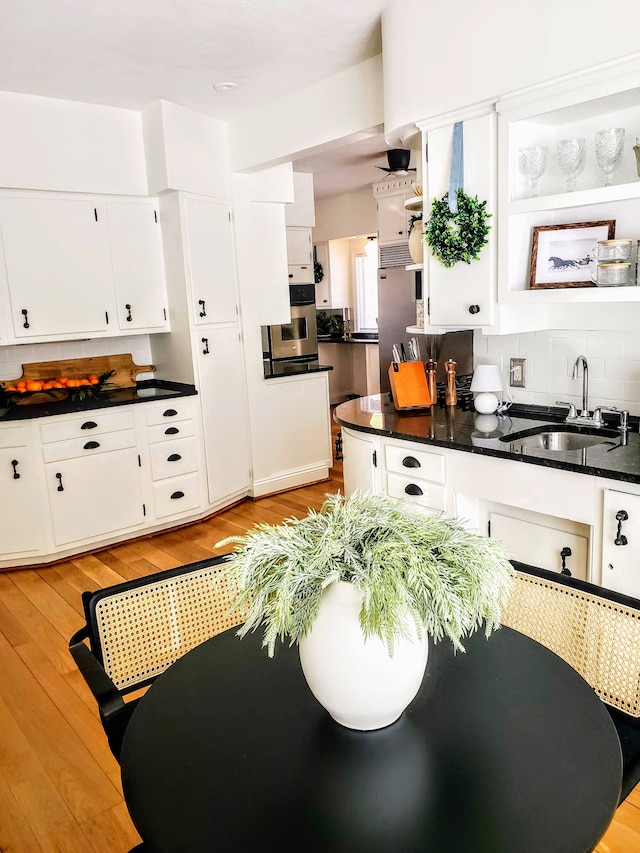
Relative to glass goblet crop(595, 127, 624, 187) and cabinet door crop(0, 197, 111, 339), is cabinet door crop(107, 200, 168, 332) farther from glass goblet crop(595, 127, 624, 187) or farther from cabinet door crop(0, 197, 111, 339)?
glass goblet crop(595, 127, 624, 187)

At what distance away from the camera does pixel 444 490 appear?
2678 millimetres

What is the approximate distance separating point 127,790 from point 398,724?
43 cm

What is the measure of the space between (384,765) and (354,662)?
16cm

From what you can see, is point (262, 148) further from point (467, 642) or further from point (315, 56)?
point (467, 642)

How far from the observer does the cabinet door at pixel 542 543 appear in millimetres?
2422

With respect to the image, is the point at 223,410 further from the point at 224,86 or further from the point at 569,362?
the point at 569,362

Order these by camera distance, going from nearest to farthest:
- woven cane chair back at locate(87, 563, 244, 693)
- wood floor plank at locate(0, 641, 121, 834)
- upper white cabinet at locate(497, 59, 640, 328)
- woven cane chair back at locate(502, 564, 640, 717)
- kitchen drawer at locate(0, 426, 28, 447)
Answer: woven cane chair back at locate(502, 564, 640, 717) < woven cane chair back at locate(87, 563, 244, 693) < wood floor plank at locate(0, 641, 121, 834) < upper white cabinet at locate(497, 59, 640, 328) < kitchen drawer at locate(0, 426, 28, 447)

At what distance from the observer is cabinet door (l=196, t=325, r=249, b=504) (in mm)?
4453

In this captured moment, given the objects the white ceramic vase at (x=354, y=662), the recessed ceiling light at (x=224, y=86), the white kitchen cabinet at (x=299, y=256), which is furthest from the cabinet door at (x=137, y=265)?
the white ceramic vase at (x=354, y=662)

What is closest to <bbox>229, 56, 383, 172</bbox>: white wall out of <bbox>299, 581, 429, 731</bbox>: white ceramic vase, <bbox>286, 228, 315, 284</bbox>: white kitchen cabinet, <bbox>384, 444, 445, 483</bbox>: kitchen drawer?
<bbox>286, 228, 315, 284</bbox>: white kitchen cabinet

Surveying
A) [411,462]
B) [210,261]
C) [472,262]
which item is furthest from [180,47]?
[411,462]

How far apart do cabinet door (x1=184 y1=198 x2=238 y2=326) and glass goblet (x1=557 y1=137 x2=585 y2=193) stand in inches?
97.1

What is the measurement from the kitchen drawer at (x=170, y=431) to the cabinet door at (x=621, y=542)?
113 inches

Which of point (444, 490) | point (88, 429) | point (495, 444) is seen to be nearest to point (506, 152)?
point (495, 444)
